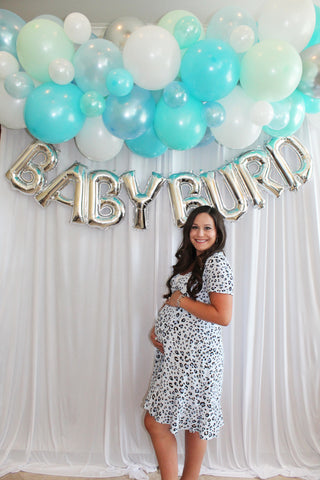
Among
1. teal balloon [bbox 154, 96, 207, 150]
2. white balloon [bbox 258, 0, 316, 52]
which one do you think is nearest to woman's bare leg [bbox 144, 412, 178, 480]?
teal balloon [bbox 154, 96, 207, 150]

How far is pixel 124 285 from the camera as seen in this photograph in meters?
2.10

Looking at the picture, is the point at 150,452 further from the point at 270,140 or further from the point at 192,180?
the point at 270,140

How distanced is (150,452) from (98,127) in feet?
6.04

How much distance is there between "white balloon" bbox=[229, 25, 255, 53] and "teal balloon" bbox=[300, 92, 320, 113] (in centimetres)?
41

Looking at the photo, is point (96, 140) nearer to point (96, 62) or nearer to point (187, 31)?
point (96, 62)

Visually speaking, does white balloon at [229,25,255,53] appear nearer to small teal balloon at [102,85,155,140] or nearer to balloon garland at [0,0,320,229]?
balloon garland at [0,0,320,229]

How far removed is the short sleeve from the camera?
4.91 ft

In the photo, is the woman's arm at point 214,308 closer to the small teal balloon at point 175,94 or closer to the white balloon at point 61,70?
the small teal balloon at point 175,94

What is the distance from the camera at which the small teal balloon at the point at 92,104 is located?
5.34 feet

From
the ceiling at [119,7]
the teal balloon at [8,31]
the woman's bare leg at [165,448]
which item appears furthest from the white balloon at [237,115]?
the woman's bare leg at [165,448]

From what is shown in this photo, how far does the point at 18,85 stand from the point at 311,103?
147 cm

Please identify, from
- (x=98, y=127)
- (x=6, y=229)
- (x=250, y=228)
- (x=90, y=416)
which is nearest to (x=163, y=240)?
(x=250, y=228)

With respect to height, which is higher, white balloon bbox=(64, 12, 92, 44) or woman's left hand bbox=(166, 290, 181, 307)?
white balloon bbox=(64, 12, 92, 44)

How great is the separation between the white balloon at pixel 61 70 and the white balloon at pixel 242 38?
0.75 metres
